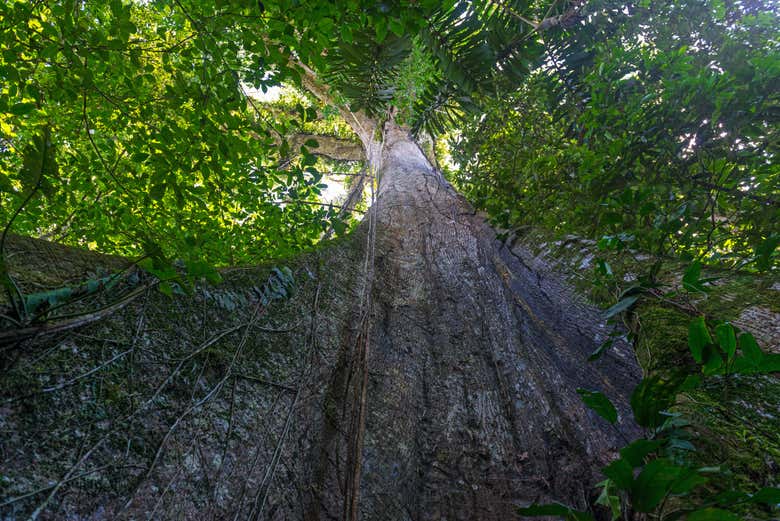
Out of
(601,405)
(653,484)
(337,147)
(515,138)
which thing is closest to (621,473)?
(653,484)

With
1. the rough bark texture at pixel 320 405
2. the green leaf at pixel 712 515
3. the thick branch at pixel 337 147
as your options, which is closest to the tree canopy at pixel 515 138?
the green leaf at pixel 712 515

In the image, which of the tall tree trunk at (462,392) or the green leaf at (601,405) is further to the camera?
the tall tree trunk at (462,392)

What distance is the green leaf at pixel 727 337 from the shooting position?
0.84 metres

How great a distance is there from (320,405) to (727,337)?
1.08 meters

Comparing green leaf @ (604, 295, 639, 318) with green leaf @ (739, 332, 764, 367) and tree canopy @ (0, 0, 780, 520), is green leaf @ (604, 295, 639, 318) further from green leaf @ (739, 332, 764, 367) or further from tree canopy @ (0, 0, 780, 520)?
green leaf @ (739, 332, 764, 367)

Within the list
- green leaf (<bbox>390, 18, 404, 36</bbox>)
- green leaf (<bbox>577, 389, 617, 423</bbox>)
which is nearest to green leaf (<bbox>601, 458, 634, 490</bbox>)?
green leaf (<bbox>577, 389, 617, 423</bbox>)

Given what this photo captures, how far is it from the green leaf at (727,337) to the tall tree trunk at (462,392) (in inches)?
19.9

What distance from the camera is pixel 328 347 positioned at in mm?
1404

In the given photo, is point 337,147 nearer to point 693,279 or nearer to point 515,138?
point 515,138

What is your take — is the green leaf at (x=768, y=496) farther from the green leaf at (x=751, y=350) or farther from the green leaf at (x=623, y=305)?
the green leaf at (x=623, y=305)

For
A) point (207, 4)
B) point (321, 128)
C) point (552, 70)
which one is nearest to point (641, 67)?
point (552, 70)

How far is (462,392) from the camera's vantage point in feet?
4.45

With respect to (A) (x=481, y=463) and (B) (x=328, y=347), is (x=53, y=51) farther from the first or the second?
(A) (x=481, y=463)

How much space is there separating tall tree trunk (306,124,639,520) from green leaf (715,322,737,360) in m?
0.51
